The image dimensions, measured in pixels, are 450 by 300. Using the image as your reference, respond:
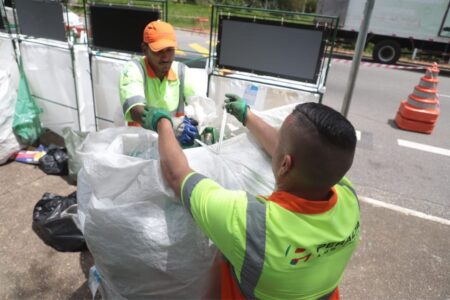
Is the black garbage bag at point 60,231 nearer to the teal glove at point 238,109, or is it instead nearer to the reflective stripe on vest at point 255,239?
the teal glove at point 238,109

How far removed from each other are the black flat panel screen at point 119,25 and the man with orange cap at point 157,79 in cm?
107

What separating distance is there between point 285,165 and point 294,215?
148 mm

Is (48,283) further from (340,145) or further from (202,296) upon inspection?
(340,145)

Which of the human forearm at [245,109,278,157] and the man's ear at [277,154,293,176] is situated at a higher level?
the man's ear at [277,154,293,176]

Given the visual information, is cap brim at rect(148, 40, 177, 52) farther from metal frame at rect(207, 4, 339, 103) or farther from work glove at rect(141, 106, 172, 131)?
work glove at rect(141, 106, 172, 131)

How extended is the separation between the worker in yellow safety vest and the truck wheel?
1303 cm

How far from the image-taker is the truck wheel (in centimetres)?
1237

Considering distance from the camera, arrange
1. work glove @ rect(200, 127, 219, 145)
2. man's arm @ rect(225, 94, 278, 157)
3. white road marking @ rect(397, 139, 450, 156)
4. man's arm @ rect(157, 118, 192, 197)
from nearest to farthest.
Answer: man's arm @ rect(157, 118, 192, 197) < man's arm @ rect(225, 94, 278, 157) < work glove @ rect(200, 127, 219, 145) < white road marking @ rect(397, 139, 450, 156)

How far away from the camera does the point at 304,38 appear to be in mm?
2330

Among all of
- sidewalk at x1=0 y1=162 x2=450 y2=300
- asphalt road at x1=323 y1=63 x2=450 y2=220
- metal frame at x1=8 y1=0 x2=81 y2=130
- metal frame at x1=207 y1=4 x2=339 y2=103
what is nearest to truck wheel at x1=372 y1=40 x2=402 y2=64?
asphalt road at x1=323 y1=63 x2=450 y2=220

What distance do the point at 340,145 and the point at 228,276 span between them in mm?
699

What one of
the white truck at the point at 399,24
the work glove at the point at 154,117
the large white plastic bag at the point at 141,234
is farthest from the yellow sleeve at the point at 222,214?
the white truck at the point at 399,24

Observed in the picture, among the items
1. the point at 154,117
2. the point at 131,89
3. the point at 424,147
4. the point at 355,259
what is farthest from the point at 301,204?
the point at 424,147

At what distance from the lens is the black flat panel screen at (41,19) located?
342cm
